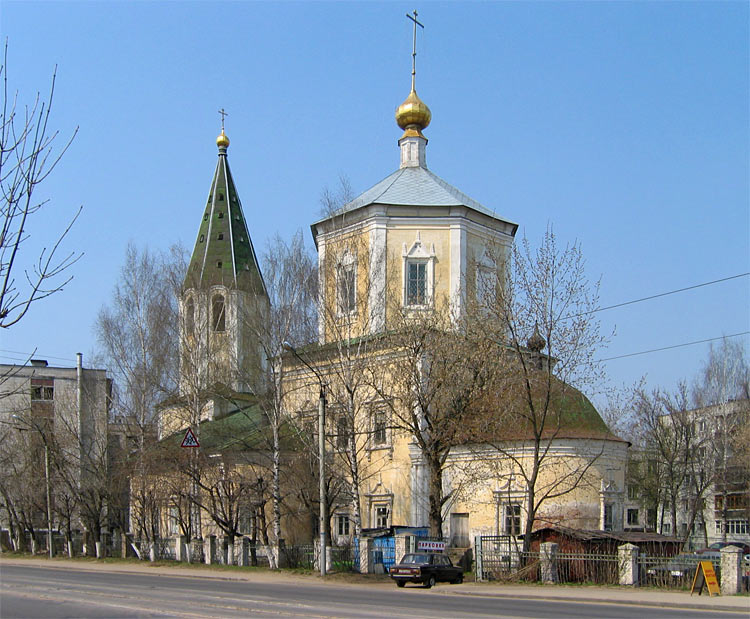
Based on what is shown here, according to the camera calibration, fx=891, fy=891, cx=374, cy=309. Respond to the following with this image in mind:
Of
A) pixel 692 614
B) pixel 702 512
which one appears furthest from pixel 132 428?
pixel 702 512

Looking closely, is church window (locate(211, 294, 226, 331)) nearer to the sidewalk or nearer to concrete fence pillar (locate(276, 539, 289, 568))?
concrete fence pillar (locate(276, 539, 289, 568))

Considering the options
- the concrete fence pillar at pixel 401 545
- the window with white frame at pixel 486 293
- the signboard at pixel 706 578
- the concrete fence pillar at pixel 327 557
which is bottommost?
the concrete fence pillar at pixel 327 557

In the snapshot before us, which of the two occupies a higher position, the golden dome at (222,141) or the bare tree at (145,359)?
the golden dome at (222,141)

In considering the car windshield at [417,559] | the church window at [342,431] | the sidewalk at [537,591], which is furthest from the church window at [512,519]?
the car windshield at [417,559]

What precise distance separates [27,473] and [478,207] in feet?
84.7

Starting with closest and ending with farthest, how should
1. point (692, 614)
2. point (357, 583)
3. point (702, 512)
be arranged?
point (692, 614) < point (357, 583) < point (702, 512)

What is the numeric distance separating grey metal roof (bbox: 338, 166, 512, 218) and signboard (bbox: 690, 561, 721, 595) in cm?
1843

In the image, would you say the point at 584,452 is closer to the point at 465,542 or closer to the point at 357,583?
the point at 465,542

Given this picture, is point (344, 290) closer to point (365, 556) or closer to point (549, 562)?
point (365, 556)

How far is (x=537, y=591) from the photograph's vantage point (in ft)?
70.5

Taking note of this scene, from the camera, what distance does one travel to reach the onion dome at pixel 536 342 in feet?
85.0

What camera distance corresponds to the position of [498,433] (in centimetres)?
2708

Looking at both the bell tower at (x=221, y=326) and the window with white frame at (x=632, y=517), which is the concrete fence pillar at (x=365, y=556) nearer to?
the bell tower at (x=221, y=326)

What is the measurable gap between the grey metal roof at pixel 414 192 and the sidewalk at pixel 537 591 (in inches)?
551
